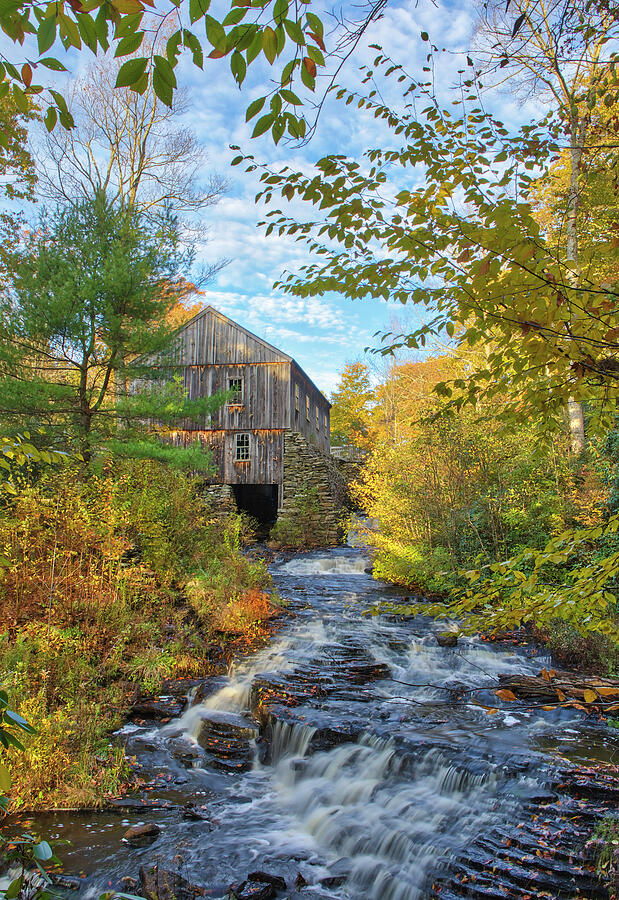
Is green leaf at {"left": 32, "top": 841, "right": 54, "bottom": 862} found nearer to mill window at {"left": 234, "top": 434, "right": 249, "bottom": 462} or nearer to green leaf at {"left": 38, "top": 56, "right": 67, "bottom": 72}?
green leaf at {"left": 38, "top": 56, "right": 67, "bottom": 72}

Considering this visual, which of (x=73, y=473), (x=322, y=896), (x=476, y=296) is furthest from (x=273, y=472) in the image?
(x=476, y=296)

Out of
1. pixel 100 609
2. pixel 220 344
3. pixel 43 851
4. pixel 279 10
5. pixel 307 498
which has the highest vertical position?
pixel 220 344

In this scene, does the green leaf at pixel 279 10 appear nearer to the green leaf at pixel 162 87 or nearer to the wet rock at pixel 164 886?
the green leaf at pixel 162 87

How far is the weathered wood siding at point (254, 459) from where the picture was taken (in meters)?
21.7

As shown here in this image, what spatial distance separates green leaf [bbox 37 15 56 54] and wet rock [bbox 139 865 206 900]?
16.2ft

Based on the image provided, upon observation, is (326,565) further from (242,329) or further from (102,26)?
(102,26)

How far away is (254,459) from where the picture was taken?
71.6ft

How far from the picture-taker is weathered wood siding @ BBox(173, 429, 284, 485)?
21.7m

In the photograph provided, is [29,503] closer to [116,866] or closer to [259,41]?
[116,866]


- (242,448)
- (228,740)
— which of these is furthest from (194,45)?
(242,448)

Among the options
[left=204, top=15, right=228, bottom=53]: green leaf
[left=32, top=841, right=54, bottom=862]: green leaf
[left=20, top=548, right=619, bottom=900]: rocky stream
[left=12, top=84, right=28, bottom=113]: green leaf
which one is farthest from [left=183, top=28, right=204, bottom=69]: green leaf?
[left=20, top=548, right=619, bottom=900]: rocky stream

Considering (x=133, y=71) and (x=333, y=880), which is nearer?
(x=133, y=71)

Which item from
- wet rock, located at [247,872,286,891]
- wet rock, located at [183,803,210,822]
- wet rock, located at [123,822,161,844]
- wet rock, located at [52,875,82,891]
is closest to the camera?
wet rock, located at [52,875,82,891]

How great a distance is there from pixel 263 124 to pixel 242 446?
2057 centimetres
